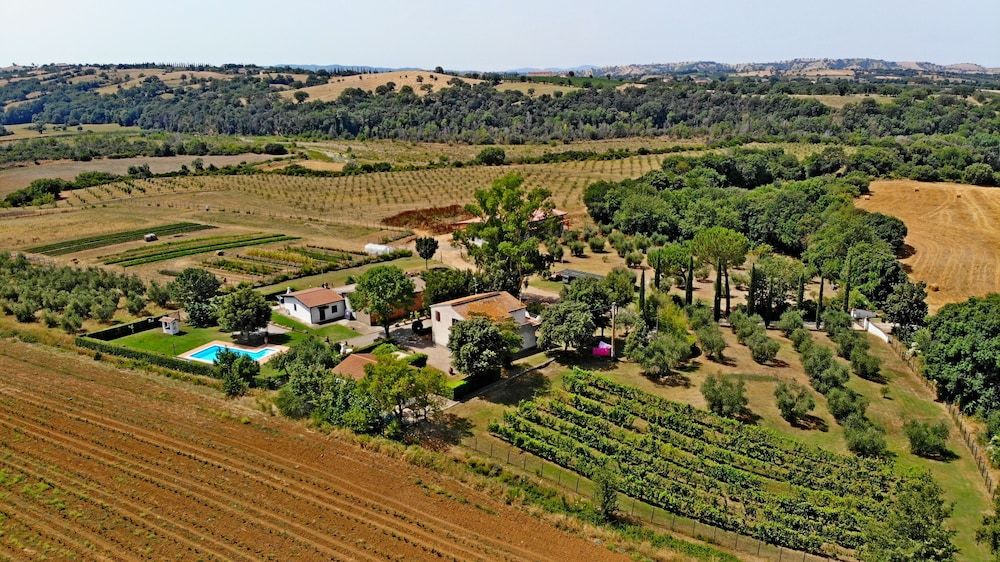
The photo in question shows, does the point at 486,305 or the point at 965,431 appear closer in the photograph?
the point at 965,431

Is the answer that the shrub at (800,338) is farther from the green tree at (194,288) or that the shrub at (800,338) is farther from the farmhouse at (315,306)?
the green tree at (194,288)

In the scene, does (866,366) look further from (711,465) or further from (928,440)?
(711,465)

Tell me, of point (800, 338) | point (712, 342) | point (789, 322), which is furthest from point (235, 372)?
point (789, 322)

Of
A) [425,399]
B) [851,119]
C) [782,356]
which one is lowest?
[782,356]

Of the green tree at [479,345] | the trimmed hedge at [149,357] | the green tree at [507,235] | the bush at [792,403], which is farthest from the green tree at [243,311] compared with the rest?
the bush at [792,403]

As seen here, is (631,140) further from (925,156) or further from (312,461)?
(312,461)

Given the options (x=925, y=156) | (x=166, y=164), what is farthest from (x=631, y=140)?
(x=166, y=164)
